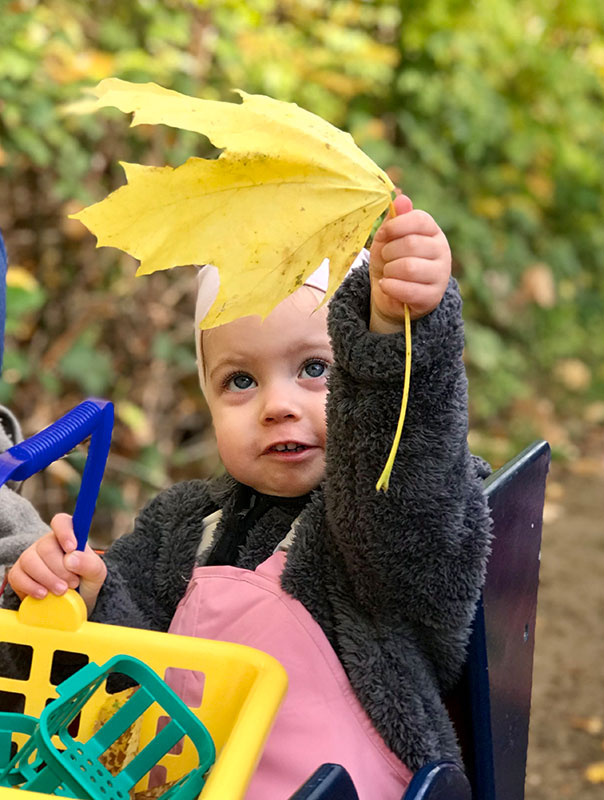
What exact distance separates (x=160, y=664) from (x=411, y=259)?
Answer: 1.39 ft

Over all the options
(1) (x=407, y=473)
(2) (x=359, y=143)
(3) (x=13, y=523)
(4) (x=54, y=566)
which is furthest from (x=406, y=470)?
(2) (x=359, y=143)

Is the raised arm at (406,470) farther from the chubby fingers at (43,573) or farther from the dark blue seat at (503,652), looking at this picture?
the chubby fingers at (43,573)

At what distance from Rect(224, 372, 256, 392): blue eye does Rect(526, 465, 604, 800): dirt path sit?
1.45 m

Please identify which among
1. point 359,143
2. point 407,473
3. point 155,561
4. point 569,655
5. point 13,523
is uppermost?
point 407,473

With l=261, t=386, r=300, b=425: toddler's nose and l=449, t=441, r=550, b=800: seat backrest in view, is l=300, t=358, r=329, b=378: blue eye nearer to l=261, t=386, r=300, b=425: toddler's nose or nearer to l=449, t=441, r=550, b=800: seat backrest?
l=261, t=386, r=300, b=425: toddler's nose

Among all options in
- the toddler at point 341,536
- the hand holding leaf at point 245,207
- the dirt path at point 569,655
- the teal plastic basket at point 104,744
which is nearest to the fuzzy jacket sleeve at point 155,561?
the toddler at point 341,536

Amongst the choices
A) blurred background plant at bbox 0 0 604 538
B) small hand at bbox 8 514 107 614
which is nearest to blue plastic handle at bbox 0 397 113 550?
small hand at bbox 8 514 107 614

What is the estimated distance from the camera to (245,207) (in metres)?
0.77

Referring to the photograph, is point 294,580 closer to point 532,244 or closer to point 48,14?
point 48,14

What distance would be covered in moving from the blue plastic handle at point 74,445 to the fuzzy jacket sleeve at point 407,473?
0.21m

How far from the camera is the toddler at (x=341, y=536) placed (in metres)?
0.87

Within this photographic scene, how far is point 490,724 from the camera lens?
1022mm

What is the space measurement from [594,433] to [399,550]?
3926mm

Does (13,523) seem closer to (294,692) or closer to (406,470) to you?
(294,692)
